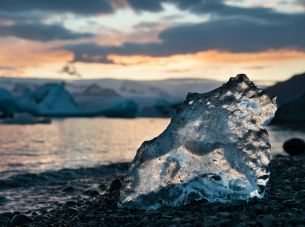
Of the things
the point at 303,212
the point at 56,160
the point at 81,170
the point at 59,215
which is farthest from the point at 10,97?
the point at 303,212

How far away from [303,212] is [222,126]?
8.87 ft

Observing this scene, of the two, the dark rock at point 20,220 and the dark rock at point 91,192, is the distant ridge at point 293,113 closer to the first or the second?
the dark rock at point 91,192

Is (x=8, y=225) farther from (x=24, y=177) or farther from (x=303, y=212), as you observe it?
(x=24, y=177)

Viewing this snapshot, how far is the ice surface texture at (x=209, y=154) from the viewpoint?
25.8ft

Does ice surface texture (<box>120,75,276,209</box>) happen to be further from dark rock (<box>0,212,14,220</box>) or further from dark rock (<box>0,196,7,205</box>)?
dark rock (<box>0,196,7,205</box>)

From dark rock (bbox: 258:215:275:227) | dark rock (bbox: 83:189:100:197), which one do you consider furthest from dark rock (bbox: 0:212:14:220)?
dark rock (bbox: 258:215:275:227)

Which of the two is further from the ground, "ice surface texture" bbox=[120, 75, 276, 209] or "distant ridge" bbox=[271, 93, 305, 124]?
"ice surface texture" bbox=[120, 75, 276, 209]

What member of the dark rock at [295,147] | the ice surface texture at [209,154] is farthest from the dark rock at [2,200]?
the dark rock at [295,147]

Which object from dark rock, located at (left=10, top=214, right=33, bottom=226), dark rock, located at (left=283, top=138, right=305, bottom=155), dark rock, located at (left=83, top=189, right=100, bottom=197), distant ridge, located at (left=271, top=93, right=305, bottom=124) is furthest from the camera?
distant ridge, located at (left=271, top=93, right=305, bottom=124)

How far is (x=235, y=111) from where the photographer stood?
8.55 metres

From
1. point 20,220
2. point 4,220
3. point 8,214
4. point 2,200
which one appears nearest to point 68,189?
point 2,200

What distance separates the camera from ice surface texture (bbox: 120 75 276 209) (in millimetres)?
7875

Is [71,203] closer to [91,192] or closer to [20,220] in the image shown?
[91,192]

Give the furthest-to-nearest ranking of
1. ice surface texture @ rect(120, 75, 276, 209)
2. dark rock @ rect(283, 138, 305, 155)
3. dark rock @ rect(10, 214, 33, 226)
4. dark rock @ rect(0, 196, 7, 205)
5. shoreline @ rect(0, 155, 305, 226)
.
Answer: dark rock @ rect(283, 138, 305, 155), dark rock @ rect(0, 196, 7, 205), dark rock @ rect(10, 214, 33, 226), ice surface texture @ rect(120, 75, 276, 209), shoreline @ rect(0, 155, 305, 226)
